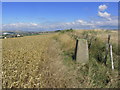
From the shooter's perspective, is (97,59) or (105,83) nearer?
(105,83)

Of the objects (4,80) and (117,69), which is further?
(117,69)

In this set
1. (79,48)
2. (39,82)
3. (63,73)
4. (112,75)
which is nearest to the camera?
(39,82)

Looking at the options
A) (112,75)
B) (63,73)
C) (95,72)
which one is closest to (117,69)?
(112,75)

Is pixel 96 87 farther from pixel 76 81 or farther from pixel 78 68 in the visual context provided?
pixel 78 68

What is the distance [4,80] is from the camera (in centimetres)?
425

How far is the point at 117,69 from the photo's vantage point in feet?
16.7

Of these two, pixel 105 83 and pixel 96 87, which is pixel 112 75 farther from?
pixel 96 87

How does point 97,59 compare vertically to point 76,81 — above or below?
above

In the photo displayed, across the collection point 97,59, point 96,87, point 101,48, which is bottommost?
point 96,87

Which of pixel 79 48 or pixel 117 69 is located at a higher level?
pixel 79 48

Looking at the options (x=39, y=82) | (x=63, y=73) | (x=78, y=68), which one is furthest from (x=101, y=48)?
(x=39, y=82)

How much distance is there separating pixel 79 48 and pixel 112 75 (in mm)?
2097

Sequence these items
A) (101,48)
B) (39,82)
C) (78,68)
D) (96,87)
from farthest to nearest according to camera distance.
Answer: (101,48) < (78,68) < (39,82) < (96,87)

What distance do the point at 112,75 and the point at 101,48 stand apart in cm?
326
